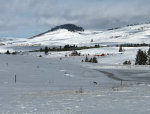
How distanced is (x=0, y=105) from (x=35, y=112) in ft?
10.4

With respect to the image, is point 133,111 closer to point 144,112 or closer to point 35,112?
point 144,112

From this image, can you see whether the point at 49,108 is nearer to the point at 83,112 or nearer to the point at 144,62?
the point at 83,112

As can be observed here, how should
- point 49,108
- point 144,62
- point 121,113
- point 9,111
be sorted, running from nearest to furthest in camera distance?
1. point 121,113
2. point 9,111
3. point 49,108
4. point 144,62

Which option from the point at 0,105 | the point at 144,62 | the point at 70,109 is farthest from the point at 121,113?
the point at 144,62

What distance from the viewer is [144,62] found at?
403ft

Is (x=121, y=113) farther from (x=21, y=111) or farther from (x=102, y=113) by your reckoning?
(x=21, y=111)

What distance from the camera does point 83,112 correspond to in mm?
14273

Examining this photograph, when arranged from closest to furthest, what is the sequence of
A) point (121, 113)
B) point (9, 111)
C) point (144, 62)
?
point (121, 113) < point (9, 111) < point (144, 62)

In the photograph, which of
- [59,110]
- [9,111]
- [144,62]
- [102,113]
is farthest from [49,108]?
[144,62]

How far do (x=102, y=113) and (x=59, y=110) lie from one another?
2.39 metres

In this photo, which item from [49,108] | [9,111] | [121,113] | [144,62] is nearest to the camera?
[121,113]

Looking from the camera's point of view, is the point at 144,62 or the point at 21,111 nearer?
the point at 21,111

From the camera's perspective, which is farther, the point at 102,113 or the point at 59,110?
the point at 59,110

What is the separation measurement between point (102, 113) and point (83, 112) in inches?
37.9
